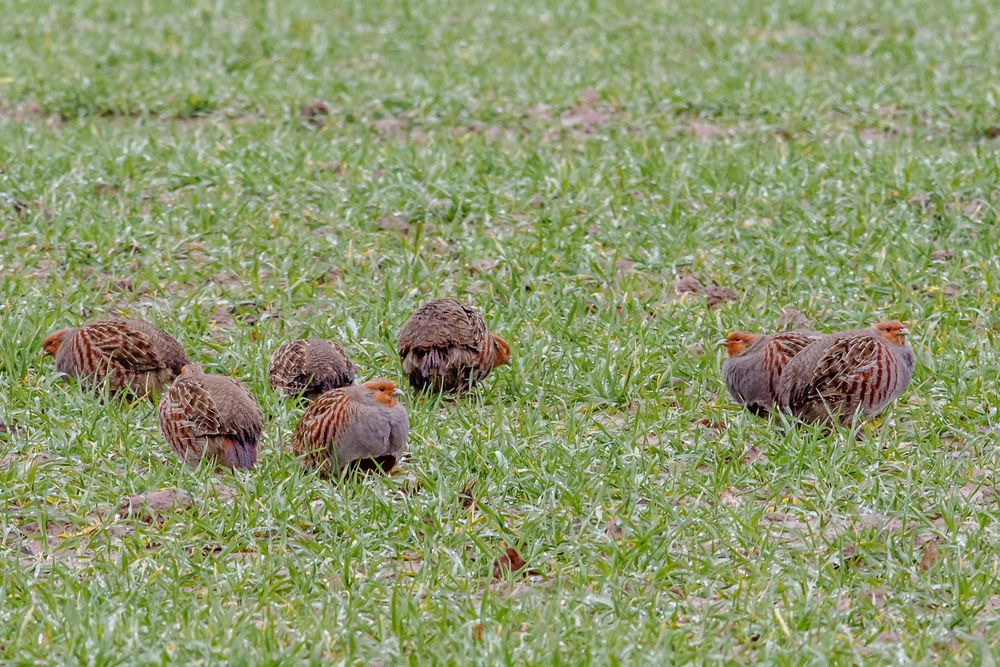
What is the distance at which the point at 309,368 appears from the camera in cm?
617

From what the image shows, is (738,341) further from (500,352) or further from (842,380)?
(500,352)

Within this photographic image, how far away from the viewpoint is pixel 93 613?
4.33 metres

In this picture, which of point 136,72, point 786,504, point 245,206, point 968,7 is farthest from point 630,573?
point 968,7

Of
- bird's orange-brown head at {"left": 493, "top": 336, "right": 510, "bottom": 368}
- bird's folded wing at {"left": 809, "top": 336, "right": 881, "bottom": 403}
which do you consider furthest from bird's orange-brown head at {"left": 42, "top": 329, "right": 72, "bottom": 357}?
bird's folded wing at {"left": 809, "top": 336, "right": 881, "bottom": 403}

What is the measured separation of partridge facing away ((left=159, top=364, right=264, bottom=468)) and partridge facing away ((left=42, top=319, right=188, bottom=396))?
0.69 meters

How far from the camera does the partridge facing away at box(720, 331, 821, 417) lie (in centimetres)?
598

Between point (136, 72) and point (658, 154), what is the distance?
15.3ft

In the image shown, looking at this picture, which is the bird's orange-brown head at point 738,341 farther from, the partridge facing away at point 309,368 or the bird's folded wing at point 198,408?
the bird's folded wing at point 198,408

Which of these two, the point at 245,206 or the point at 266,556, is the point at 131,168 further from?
the point at 266,556

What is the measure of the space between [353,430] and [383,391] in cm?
29

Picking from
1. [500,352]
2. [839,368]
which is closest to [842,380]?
[839,368]

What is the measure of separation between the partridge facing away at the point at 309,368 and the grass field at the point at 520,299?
14cm

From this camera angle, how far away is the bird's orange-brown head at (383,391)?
5500 millimetres

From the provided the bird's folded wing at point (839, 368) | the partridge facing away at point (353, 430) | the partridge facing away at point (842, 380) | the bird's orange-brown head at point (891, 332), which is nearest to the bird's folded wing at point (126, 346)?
the partridge facing away at point (353, 430)
